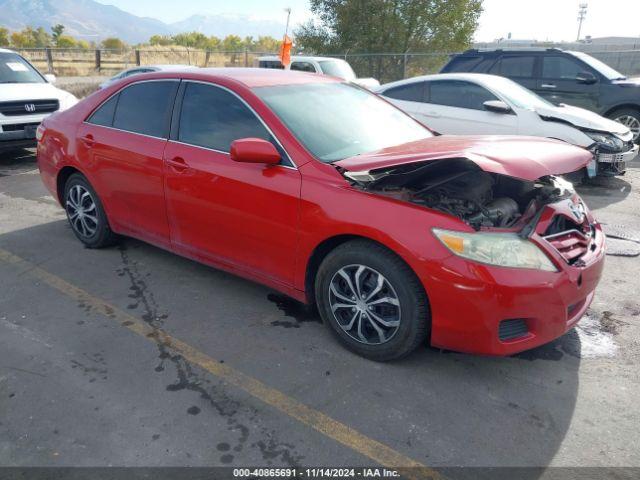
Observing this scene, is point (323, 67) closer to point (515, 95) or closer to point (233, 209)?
point (515, 95)

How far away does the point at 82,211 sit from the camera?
197 inches

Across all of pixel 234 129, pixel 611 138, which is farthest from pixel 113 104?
pixel 611 138

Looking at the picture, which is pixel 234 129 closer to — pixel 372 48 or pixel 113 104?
pixel 113 104

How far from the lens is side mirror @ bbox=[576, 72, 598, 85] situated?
9188 millimetres

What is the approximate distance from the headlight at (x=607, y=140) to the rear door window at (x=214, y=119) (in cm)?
557

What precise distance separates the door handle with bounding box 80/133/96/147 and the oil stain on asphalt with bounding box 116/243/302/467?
56.3 inches

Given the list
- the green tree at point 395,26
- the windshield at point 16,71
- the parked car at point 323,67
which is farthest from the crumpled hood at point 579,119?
the green tree at point 395,26

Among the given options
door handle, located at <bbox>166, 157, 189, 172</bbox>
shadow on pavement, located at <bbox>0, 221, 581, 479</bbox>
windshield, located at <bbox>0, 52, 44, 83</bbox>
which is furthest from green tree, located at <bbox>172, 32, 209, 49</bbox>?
shadow on pavement, located at <bbox>0, 221, 581, 479</bbox>

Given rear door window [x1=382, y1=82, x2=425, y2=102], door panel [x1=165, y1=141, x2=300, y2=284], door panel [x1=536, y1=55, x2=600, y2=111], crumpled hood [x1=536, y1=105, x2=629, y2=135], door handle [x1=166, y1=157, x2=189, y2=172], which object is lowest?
door panel [x1=165, y1=141, x2=300, y2=284]

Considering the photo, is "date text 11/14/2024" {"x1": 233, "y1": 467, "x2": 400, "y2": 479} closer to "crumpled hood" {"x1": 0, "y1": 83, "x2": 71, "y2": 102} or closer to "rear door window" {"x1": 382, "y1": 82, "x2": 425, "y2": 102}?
"rear door window" {"x1": 382, "y1": 82, "x2": 425, "y2": 102}

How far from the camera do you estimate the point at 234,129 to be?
3689 millimetres

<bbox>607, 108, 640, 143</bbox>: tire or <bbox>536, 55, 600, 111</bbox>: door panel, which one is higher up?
<bbox>536, 55, 600, 111</bbox>: door panel

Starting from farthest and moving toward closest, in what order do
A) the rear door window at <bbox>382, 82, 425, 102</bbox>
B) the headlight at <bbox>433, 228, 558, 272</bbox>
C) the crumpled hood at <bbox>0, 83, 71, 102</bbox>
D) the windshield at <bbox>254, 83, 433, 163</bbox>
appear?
the crumpled hood at <bbox>0, 83, 71, 102</bbox>, the rear door window at <bbox>382, 82, 425, 102</bbox>, the windshield at <bbox>254, 83, 433, 163</bbox>, the headlight at <bbox>433, 228, 558, 272</bbox>

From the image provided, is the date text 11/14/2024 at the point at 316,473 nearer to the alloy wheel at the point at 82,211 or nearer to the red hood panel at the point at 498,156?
the red hood panel at the point at 498,156
